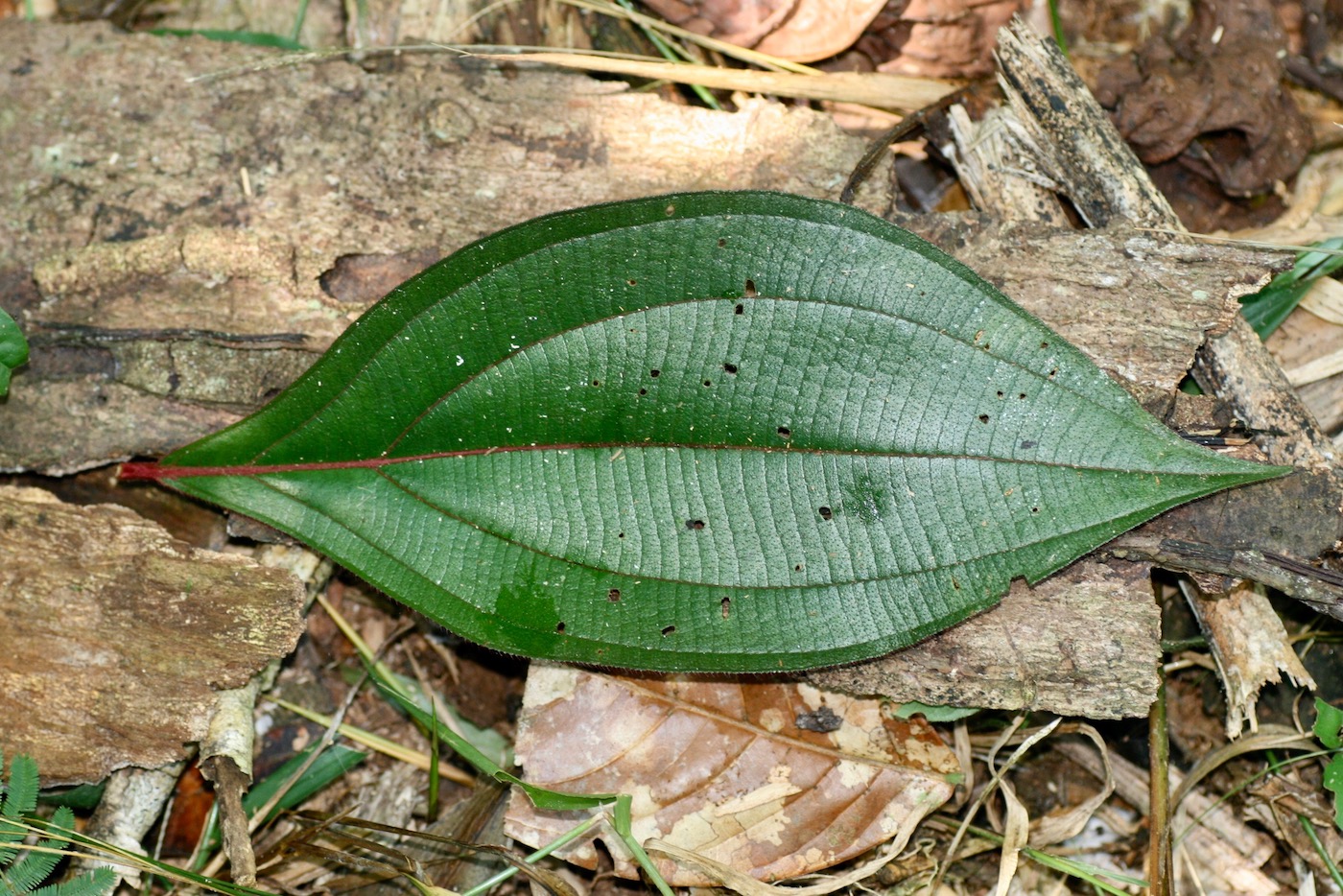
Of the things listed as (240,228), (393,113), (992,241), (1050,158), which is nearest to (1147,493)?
(992,241)

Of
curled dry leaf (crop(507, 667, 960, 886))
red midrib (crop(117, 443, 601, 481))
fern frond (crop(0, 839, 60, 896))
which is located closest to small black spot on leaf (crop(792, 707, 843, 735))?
curled dry leaf (crop(507, 667, 960, 886))

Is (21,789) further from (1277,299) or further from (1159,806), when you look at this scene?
(1277,299)

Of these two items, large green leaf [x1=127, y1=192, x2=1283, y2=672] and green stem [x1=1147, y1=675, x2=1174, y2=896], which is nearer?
large green leaf [x1=127, y1=192, x2=1283, y2=672]

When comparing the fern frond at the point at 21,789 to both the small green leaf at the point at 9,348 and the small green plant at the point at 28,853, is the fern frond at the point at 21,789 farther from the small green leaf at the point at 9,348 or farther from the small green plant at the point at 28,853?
the small green leaf at the point at 9,348

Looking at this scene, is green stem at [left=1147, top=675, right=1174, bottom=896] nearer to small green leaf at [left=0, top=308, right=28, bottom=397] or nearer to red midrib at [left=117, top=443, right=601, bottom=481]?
red midrib at [left=117, top=443, right=601, bottom=481]

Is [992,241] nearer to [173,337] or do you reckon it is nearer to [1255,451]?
[1255,451]

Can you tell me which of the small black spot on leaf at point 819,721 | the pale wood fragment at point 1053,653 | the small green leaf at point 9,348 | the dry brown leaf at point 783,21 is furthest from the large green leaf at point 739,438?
the dry brown leaf at point 783,21
